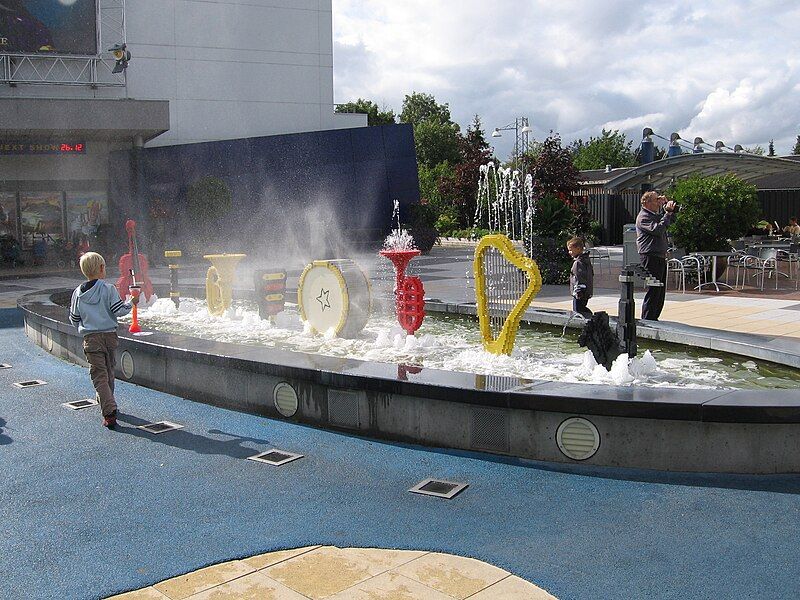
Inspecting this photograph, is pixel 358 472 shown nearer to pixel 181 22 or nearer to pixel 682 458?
pixel 682 458

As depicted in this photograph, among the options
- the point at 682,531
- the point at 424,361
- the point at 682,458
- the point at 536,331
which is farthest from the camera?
the point at 536,331

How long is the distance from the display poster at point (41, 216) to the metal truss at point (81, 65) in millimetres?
4437

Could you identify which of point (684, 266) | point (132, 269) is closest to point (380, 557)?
point (132, 269)

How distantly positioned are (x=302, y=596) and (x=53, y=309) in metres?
9.62

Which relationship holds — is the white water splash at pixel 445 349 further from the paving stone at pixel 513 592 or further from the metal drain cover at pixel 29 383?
the paving stone at pixel 513 592

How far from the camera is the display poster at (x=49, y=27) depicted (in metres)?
30.2

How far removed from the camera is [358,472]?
5719 millimetres

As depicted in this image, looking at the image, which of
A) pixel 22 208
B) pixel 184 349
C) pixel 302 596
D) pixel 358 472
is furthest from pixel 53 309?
→ pixel 22 208

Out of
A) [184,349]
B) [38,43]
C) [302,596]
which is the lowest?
[302,596]

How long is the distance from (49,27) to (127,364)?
26.9m

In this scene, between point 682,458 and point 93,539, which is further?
point 682,458

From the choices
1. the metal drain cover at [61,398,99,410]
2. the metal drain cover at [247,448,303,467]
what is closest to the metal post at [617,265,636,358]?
the metal drain cover at [247,448,303,467]

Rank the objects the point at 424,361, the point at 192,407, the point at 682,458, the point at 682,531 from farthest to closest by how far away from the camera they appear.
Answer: the point at 424,361 → the point at 192,407 → the point at 682,458 → the point at 682,531

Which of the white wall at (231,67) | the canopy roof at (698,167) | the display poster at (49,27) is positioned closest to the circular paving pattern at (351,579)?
the canopy roof at (698,167)
